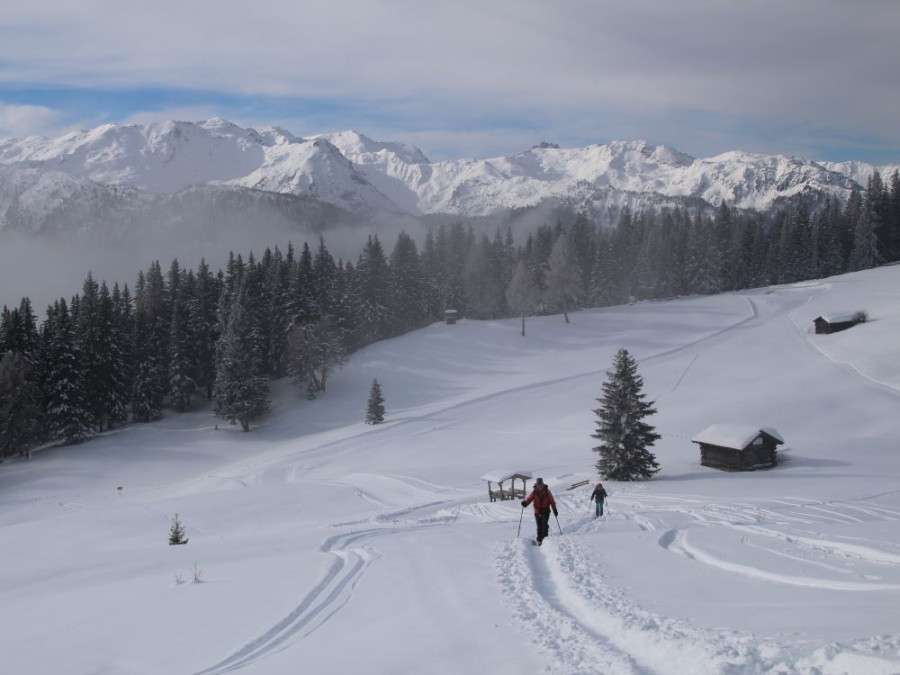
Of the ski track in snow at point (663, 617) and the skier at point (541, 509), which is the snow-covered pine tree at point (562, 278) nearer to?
the ski track in snow at point (663, 617)

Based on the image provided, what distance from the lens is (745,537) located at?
1468 cm

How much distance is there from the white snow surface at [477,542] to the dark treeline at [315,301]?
18.0 ft

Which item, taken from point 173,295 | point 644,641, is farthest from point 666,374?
point 173,295

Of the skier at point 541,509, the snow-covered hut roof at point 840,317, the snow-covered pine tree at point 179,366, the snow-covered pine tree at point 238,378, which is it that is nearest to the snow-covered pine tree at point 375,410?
the snow-covered pine tree at point 238,378

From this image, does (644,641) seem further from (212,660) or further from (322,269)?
(322,269)

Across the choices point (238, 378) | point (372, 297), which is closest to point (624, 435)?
point (238, 378)

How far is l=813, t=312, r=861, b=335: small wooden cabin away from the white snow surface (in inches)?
99.9

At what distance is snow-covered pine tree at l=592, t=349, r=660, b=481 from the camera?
30.7 m

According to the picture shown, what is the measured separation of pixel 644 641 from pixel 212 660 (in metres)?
5.68

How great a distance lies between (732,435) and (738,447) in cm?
117

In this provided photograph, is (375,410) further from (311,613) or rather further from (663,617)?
(663,617)

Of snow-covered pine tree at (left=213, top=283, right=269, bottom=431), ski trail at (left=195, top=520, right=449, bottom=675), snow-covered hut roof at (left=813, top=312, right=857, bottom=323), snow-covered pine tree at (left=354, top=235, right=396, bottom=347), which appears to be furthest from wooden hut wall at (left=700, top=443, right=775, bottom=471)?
snow-covered pine tree at (left=354, top=235, right=396, bottom=347)

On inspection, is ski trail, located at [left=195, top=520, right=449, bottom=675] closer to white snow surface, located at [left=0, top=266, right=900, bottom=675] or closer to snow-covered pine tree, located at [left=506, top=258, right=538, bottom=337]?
white snow surface, located at [left=0, top=266, right=900, bottom=675]

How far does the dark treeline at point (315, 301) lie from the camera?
185 feet
